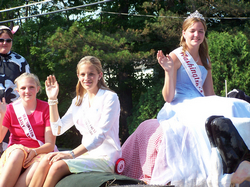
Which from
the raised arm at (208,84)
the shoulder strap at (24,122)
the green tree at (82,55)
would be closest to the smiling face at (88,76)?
the shoulder strap at (24,122)

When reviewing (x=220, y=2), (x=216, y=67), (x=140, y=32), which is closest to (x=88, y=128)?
(x=216, y=67)

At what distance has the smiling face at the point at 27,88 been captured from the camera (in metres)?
3.21

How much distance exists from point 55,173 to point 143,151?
848 millimetres

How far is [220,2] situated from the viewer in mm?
10336

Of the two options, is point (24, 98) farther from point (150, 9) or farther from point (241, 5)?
point (150, 9)

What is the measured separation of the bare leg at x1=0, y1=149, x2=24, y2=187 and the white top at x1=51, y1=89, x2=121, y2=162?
469 millimetres

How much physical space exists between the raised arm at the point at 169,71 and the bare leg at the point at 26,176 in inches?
52.1

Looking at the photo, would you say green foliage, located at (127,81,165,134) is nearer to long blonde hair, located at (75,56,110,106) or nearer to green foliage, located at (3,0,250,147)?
green foliage, located at (3,0,250,147)

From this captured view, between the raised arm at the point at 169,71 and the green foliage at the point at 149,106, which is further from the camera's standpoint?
the green foliage at the point at 149,106

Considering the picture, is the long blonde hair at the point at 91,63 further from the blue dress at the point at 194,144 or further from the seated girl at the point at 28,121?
the blue dress at the point at 194,144

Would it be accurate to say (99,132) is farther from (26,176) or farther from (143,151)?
(26,176)

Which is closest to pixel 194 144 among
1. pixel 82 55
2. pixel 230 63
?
pixel 230 63

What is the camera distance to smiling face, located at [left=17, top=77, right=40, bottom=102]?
3213 millimetres

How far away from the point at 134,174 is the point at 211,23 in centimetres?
958
